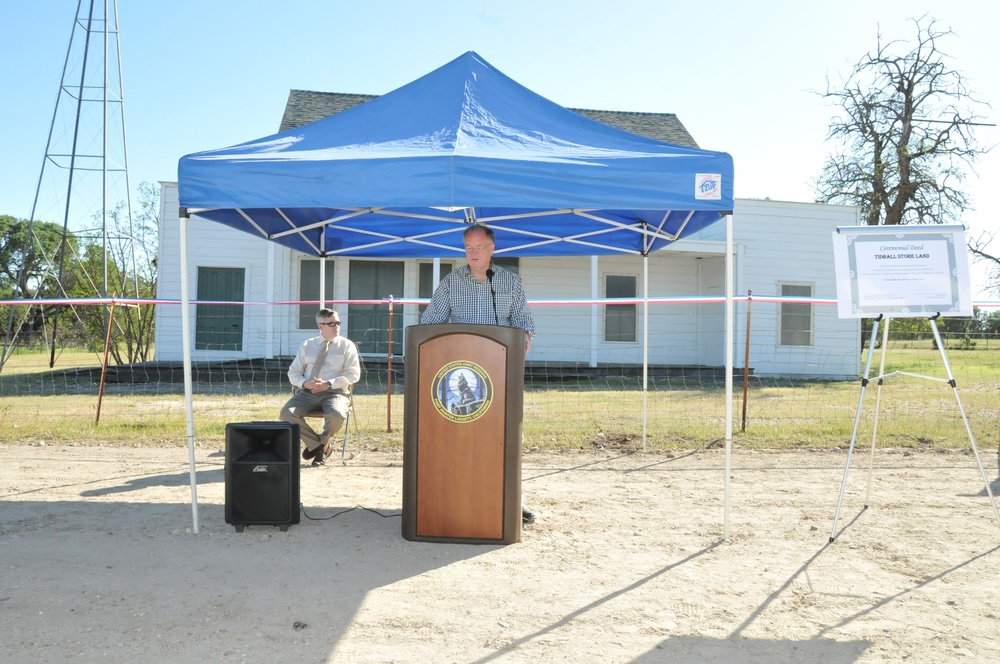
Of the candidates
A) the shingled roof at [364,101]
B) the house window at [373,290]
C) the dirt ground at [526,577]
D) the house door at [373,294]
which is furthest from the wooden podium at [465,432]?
the shingled roof at [364,101]

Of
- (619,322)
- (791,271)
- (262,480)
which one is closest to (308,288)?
(619,322)

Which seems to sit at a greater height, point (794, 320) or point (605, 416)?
point (794, 320)

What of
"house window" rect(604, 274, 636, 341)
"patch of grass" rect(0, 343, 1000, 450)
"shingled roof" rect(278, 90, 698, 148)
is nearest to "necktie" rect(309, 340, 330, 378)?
"patch of grass" rect(0, 343, 1000, 450)

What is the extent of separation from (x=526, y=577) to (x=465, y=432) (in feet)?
3.19

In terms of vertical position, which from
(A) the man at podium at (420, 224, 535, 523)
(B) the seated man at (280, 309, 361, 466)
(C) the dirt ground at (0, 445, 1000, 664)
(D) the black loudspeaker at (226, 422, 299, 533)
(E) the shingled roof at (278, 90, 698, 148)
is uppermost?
(E) the shingled roof at (278, 90, 698, 148)

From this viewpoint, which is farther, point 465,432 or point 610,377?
point 610,377

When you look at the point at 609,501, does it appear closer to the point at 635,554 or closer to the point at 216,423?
the point at 635,554

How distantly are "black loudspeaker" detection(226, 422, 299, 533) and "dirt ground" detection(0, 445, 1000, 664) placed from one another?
0.40 feet

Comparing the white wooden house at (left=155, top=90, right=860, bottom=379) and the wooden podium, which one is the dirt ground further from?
the white wooden house at (left=155, top=90, right=860, bottom=379)

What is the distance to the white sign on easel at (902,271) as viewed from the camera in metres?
5.15

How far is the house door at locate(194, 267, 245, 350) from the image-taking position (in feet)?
59.2

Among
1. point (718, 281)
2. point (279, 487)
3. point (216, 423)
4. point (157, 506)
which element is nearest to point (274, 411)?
point (216, 423)

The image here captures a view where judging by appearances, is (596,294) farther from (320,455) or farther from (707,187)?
(707,187)

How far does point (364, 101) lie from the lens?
19.6m
